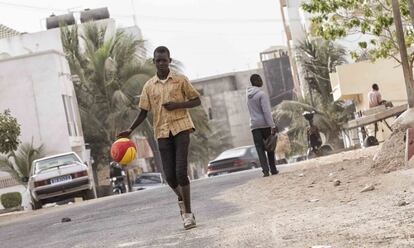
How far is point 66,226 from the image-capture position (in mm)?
13289

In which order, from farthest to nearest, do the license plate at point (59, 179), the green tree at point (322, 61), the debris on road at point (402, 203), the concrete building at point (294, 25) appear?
1. the concrete building at point (294, 25)
2. the green tree at point (322, 61)
3. the license plate at point (59, 179)
4. the debris on road at point (402, 203)

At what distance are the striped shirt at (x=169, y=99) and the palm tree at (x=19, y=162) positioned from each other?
108 feet

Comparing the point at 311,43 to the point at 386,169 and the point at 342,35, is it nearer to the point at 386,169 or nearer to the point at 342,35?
the point at 342,35

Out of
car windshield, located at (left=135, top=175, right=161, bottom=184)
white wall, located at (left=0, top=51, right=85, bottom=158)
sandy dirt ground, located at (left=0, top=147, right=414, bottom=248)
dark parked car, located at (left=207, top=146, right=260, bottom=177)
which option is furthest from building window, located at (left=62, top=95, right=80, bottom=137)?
sandy dirt ground, located at (left=0, top=147, right=414, bottom=248)

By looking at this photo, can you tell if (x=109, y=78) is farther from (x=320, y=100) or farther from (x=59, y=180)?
(x=59, y=180)

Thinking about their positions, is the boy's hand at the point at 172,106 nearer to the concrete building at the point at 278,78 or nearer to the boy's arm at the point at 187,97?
the boy's arm at the point at 187,97

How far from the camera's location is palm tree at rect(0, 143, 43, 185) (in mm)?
42281

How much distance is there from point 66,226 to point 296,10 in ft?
178

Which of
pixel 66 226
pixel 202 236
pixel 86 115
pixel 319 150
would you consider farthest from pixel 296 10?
pixel 202 236

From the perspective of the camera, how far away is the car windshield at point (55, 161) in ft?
88.2

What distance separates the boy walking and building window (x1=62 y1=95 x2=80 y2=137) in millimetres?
37837

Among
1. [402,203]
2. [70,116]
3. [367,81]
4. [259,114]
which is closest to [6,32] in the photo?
[70,116]

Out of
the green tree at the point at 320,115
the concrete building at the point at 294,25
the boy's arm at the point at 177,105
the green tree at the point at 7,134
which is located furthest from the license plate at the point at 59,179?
the concrete building at the point at 294,25

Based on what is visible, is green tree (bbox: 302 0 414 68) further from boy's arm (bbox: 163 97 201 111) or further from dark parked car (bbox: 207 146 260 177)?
dark parked car (bbox: 207 146 260 177)
